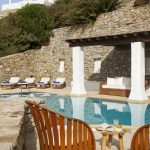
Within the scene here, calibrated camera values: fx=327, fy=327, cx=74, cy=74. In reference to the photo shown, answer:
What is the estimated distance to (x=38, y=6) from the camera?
2611 centimetres

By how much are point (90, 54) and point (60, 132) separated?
1702 cm

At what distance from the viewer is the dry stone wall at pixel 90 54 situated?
18.6 m

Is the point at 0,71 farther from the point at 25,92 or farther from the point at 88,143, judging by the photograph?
the point at 88,143

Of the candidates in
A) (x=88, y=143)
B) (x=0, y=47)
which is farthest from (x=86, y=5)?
(x=88, y=143)

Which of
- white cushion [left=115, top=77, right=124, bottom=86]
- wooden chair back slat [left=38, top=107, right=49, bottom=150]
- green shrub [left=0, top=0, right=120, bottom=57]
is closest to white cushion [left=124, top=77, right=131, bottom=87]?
white cushion [left=115, top=77, right=124, bottom=86]

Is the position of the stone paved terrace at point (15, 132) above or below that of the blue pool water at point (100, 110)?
above

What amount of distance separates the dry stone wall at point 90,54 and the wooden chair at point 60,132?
1405 centimetres

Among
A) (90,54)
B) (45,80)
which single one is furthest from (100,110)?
(45,80)

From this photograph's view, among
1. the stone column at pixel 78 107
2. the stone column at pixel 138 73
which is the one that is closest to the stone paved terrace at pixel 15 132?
the stone column at pixel 78 107

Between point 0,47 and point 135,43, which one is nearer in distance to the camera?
point 135,43

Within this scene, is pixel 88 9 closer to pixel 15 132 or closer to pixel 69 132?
pixel 69 132

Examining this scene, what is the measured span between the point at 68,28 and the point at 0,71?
569 centimetres

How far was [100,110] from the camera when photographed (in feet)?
41.5

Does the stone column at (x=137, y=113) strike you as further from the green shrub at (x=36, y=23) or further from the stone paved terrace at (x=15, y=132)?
the green shrub at (x=36, y=23)
